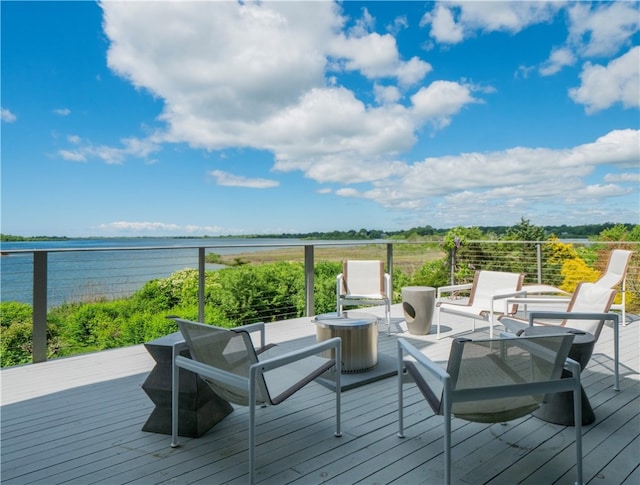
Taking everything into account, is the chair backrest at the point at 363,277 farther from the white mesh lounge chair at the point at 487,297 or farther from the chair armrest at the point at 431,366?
the chair armrest at the point at 431,366

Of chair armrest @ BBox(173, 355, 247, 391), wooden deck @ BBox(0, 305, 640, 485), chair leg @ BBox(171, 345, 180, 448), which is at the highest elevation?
chair armrest @ BBox(173, 355, 247, 391)

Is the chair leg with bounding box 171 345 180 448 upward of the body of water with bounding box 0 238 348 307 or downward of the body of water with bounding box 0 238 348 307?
downward

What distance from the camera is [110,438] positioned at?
6.87 ft

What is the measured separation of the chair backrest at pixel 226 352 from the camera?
173cm

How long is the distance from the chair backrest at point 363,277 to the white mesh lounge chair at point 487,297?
34.9 inches

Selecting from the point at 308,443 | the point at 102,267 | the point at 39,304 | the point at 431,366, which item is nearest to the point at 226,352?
the point at 308,443

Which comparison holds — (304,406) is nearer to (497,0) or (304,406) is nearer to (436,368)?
(436,368)

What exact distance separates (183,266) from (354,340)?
4.06m

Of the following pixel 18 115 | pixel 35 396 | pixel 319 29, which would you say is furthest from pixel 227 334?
pixel 18 115

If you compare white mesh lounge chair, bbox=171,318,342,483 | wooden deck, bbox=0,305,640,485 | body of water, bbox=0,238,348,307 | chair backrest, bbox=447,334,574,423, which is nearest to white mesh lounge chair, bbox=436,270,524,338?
wooden deck, bbox=0,305,640,485

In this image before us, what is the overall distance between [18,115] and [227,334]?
35.6m

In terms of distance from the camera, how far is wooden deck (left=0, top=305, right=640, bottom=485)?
1735 millimetres

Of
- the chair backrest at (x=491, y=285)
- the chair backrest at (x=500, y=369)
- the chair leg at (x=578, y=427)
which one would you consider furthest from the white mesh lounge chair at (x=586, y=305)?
the chair backrest at (x=500, y=369)

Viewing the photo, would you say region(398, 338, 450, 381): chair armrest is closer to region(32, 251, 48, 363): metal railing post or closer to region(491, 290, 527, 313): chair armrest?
region(491, 290, 527, 313): chair armrest
